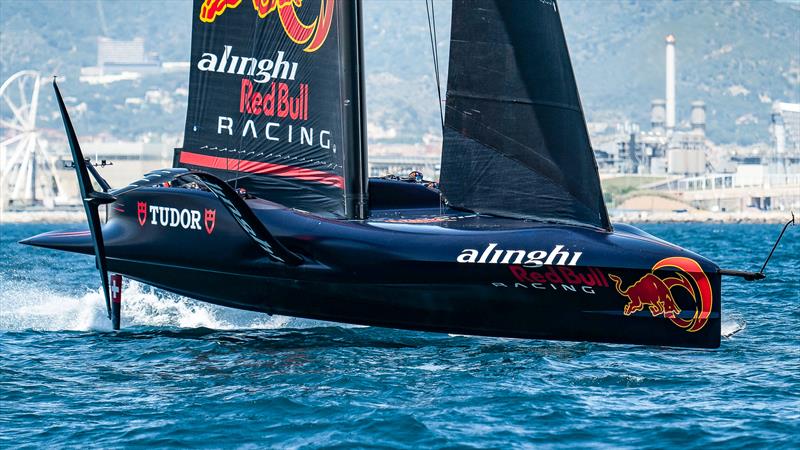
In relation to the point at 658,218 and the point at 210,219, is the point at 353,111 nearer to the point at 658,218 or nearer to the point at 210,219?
the point at 210,219

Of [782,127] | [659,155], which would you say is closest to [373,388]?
[659,155]

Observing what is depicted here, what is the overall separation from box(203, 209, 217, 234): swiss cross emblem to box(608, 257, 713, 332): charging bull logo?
183 inches

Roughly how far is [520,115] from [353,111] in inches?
93.5

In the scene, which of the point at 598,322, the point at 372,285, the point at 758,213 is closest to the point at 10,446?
the point at 372,285

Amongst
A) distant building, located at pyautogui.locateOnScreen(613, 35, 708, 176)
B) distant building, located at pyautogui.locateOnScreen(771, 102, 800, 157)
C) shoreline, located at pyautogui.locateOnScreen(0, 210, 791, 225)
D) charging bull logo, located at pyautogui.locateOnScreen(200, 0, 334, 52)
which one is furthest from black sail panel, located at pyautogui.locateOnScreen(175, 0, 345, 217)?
distant building, located at pyautogui.locateOnScreen(771, 102, 800, 157)

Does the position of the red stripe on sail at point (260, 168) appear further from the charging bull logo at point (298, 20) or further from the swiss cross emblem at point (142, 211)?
the charging bull logo at point (298, 20)

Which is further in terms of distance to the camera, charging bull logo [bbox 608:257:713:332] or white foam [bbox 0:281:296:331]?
white foam [bbox 0:281:296:331]

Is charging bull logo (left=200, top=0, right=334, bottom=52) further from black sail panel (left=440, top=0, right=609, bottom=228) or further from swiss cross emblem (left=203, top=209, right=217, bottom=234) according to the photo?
swiss cross emblem (left=203, top=209, right=217, bottom=234)

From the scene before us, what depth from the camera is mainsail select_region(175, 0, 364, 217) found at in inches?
621

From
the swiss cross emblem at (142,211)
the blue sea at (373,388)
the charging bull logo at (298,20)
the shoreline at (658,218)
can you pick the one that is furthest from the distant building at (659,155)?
the blue sea at (373,388)

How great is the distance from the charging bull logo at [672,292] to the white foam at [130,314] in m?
4.79

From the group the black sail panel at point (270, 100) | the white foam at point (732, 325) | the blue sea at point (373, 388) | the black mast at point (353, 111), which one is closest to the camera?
the blue sea at point (373, 388)

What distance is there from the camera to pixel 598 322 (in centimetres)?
1347

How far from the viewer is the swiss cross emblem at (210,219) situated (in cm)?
1503
